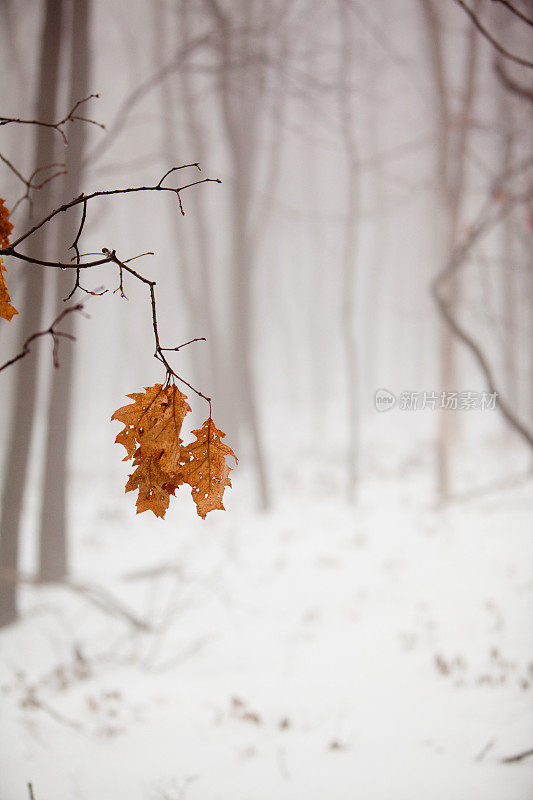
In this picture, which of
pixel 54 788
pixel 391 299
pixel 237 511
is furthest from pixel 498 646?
pixel 391 299

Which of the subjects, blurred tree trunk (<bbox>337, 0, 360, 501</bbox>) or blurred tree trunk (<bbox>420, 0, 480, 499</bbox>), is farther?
blurred tree trunk (<bbox>337, 0, 360, 501</bbox>)

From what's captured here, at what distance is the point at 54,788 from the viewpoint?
173 centimetres

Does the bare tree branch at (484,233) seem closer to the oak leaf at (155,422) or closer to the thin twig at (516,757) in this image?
the thin twig at (516,757)

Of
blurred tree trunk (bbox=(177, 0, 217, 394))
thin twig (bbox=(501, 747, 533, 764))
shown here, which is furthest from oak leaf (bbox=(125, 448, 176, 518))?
blurred tree trunk (bbox=(177, 0, 217, 394))

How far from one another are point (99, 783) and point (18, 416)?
91.3 inches

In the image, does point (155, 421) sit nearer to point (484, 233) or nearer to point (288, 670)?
point (484, 233)

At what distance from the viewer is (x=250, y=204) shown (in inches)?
321

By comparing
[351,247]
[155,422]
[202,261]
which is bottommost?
[155,422]

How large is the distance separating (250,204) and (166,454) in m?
8.33

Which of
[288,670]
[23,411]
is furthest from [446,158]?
[288,670]

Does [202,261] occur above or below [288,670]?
above

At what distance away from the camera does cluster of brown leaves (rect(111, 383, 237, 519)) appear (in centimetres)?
79

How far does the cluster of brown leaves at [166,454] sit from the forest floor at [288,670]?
1720 mm

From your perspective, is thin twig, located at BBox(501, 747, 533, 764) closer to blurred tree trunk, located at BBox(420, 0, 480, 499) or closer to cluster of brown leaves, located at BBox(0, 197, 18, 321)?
cluster of brown leaves, located at BBox(0, 197, 18, 321)
